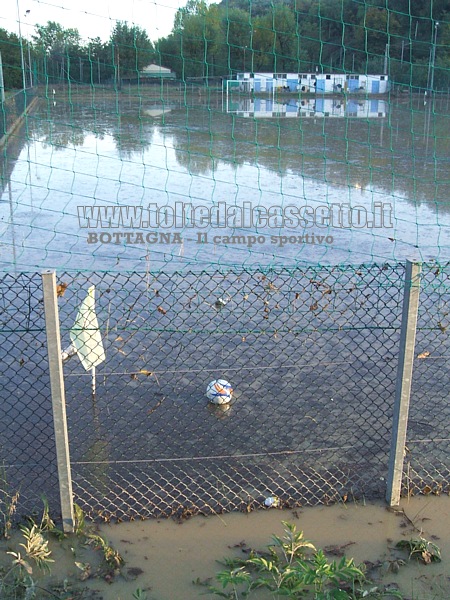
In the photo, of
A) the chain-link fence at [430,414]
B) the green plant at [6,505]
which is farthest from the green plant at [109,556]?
the chain-link fence at [430,414]

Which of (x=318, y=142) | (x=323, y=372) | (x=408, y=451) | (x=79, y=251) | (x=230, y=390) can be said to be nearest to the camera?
(x=408, y=451)

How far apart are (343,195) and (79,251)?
558cm

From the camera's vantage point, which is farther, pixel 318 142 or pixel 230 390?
pixel 318 142

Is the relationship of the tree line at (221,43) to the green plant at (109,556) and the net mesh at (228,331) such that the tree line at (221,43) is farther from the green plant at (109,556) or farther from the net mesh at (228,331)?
the green plant at (109,556)

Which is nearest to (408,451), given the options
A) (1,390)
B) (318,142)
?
(1,390)

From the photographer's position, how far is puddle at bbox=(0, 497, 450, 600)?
10.4 ft

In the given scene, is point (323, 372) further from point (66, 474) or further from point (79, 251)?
point (79, 251)

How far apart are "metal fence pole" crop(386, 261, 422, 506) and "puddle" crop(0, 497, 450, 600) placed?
213 mm

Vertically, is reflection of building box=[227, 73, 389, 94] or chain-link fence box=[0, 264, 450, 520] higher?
reflection of building box=[227, 73, 389, 94]

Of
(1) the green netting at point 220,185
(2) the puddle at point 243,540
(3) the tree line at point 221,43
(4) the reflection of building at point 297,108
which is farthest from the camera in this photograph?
(4) the reflection of building at point 297,108

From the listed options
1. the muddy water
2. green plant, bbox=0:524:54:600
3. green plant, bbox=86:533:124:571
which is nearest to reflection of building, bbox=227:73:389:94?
the muddy water

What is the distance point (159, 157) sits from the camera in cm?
1936

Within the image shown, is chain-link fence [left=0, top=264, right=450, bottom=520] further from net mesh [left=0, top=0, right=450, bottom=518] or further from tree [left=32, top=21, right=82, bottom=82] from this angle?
tree [left=32, top=21, right=82, bottom=82]

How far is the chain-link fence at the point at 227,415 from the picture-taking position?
403 cm
